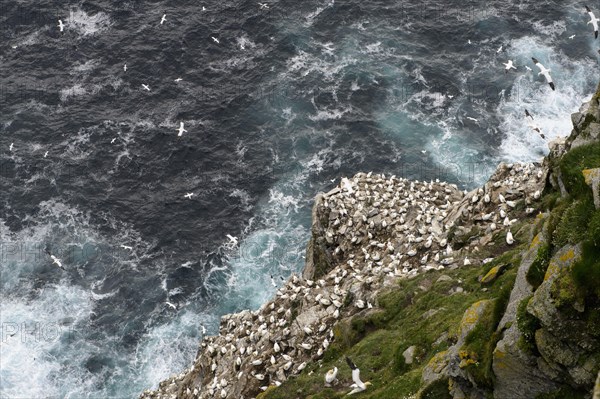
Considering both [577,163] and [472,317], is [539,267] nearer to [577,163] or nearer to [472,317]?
[472,317]

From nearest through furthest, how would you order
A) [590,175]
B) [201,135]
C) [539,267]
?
[590,175]
[539,267]
[201,135]

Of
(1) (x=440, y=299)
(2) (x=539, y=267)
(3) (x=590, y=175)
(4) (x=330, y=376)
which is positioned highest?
(3) (x=590, y=175)

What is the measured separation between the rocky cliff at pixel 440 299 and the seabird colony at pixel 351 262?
112mm

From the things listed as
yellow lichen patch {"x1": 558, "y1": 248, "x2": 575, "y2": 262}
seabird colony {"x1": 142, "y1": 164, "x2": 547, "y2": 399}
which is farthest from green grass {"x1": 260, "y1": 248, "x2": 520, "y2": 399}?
yellow lichen patch {"x1": 558, "y1": 248, "x2": 575, "y2": 262}

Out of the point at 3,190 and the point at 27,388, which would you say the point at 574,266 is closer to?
the point at 27,388

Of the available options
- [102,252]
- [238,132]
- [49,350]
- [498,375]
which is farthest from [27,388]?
[498,375]

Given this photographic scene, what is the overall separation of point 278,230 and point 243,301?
1079cm

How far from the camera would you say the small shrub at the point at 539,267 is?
23938 mm

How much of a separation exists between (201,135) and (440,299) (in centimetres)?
6410

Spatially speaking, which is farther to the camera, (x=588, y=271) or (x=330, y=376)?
(x=330, y=376)

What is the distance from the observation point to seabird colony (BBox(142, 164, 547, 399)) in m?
46.8

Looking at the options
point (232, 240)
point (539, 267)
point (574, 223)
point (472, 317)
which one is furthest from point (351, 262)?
point (232, 240)

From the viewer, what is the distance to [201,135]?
99.7 meters

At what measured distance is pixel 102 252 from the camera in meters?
86.9
